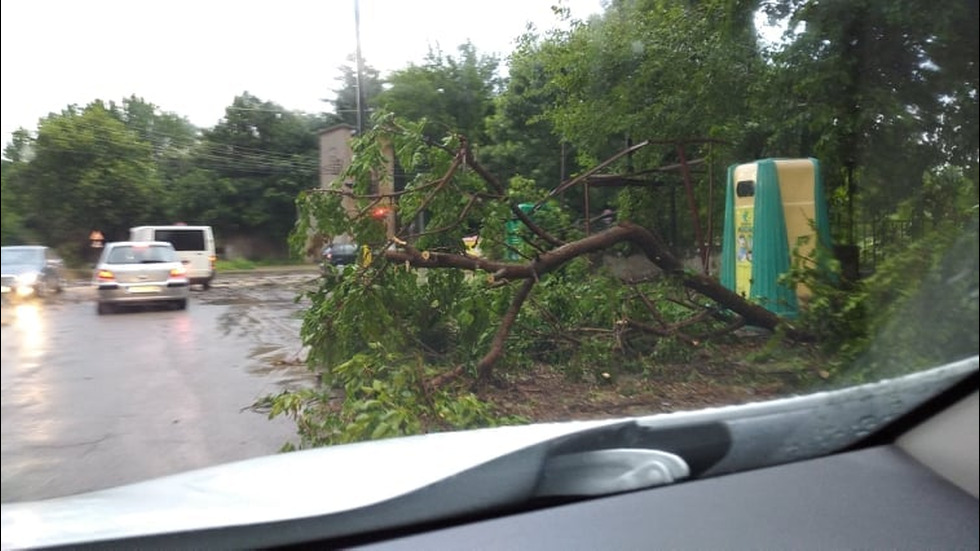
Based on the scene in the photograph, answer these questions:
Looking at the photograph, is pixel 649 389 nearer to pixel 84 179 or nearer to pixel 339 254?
pixel 339 254

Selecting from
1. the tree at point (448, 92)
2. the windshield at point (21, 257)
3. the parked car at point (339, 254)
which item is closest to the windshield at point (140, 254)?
the windshield at point (21, 257)

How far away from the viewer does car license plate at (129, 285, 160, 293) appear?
296cm

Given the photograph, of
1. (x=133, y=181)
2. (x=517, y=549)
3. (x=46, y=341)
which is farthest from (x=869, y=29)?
(x=46, y=341)

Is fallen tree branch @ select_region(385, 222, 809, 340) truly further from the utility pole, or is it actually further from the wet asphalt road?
the wet asphalt road

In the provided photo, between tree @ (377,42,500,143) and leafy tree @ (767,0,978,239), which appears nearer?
tree @ (377,42,500,143)

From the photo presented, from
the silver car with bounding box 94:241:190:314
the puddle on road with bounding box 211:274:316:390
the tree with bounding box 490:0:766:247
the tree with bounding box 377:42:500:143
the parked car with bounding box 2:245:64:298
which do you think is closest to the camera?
the parked car with bounding box 2:245:64:298

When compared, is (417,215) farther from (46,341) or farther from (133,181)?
(46,341)

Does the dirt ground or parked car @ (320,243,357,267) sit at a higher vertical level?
parked car @ (320,243,357,267)

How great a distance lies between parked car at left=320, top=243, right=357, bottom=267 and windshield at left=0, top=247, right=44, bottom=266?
3.92ft

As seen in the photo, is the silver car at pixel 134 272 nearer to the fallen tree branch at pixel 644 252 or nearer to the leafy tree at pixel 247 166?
the leafy tree at pixel 247 166

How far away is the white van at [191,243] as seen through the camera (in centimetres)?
297

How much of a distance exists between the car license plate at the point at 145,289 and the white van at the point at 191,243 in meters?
0.13

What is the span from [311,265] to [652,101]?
6.64 feet

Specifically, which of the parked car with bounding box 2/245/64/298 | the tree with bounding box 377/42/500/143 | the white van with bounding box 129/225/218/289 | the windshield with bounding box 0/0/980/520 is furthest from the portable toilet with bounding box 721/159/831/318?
the parked car with bounding box 2/245/64/298
